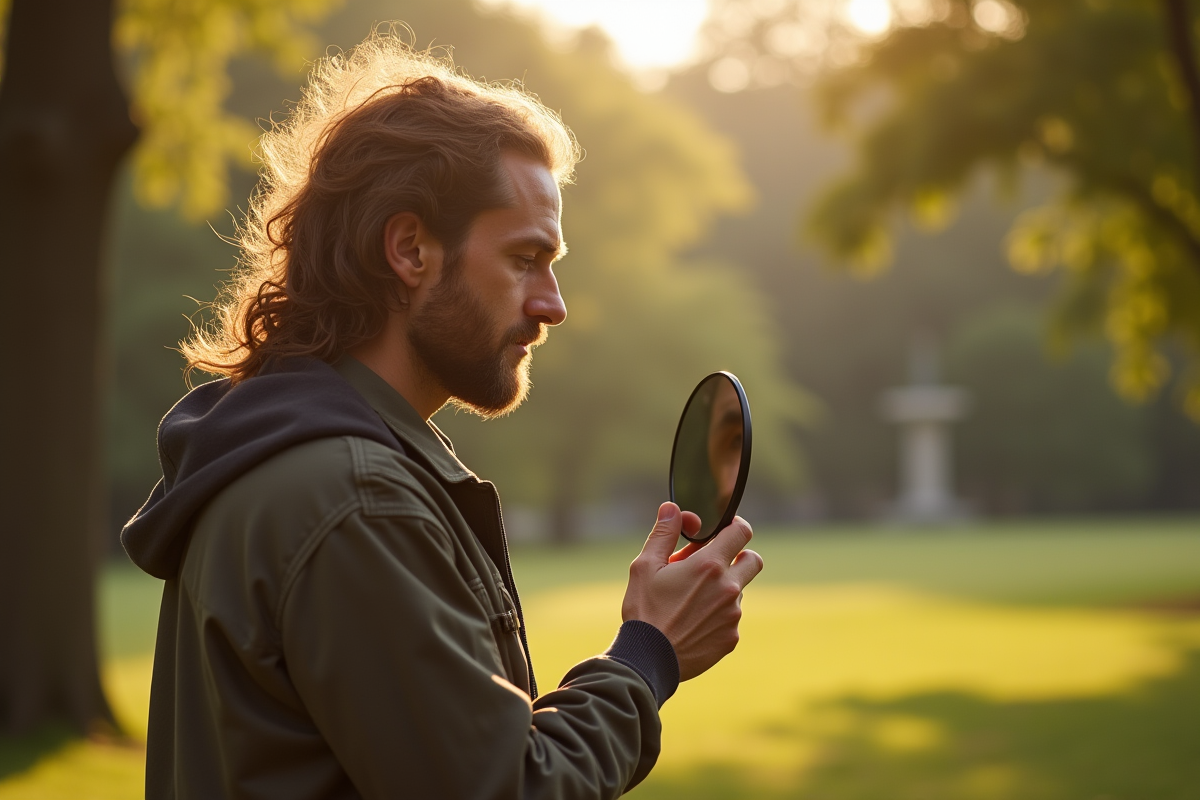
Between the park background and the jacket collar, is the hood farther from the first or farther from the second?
the park background

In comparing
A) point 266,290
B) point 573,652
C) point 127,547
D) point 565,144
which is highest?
point 573,652

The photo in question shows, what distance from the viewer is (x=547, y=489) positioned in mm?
35812

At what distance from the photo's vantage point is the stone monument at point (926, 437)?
4825 cm

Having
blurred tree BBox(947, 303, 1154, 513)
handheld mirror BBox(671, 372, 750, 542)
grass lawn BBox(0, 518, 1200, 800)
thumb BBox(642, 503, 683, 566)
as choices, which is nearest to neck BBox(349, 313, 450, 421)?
thumb BBox(642, 503, 683, 566)

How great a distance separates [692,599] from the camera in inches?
81.3

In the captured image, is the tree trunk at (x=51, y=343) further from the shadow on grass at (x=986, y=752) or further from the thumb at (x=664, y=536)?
the thumb at (x=664, y=536)

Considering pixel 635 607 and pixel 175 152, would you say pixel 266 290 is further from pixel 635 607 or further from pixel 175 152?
pixel 175 152

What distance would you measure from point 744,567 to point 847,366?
54385 mm

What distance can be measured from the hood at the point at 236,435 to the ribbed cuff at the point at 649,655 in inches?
18.9

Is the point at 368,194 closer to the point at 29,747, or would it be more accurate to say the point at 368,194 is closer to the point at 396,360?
the point at 396,360

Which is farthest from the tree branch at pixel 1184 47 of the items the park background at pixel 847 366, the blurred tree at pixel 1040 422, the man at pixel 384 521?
the blurred tree at pixel 1040 422

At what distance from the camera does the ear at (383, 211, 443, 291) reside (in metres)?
2.15

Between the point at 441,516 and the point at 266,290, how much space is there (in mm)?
713

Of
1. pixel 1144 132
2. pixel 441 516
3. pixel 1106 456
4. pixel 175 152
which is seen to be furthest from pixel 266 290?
pixel 1106 456
